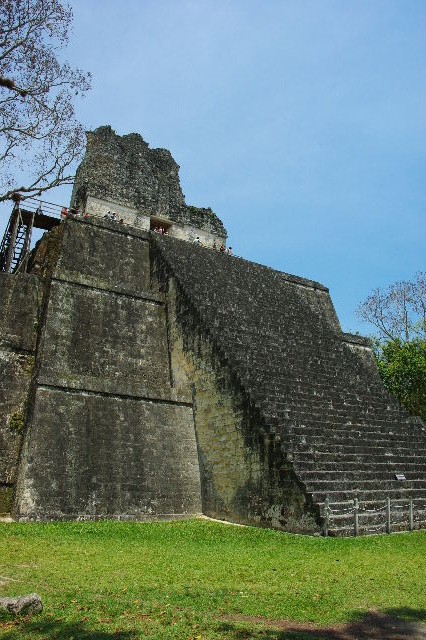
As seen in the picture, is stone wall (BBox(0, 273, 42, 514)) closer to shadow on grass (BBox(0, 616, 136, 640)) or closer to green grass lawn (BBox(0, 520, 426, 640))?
green grass lawn (BBox(0, 520, 426, 640))

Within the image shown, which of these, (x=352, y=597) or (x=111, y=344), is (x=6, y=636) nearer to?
(x=352, y=597)

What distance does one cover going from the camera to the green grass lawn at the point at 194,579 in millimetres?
3902

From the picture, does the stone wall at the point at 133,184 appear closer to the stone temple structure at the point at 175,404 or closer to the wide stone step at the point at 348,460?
the stone temple structure at the point at 175,404

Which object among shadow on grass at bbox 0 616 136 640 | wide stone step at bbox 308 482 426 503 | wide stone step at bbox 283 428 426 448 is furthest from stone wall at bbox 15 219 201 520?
shadow on grass at bbox 0 616 136 640

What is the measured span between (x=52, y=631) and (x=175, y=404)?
8.07 meters

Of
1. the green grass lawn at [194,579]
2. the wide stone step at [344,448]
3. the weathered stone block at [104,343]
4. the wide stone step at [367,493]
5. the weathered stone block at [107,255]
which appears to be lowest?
the green grass lawn at [194,579]

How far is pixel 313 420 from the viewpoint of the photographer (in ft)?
34.4

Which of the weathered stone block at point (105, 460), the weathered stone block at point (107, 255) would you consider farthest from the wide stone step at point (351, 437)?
the weathered stone block at point (107, 255)

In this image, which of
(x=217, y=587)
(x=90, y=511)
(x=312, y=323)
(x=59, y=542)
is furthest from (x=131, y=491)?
(x=312, y=323)

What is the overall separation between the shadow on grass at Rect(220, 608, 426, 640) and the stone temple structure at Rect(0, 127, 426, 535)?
13.0 feet

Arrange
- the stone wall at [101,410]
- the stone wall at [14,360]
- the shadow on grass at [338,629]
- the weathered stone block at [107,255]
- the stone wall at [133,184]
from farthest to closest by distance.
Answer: the stone wall at [133,184]
the weathered stone block at [107,255]
the stone wall at [14,360]
the stone wall at [101,410]
the shadow on grass at [338,629]

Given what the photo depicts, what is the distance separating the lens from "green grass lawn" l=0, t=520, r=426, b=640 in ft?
12.8

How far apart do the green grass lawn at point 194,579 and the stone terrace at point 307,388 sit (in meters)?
1.20

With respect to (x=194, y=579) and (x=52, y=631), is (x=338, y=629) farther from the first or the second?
(x=52, y=631)
